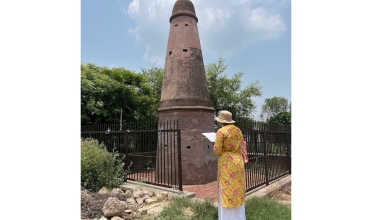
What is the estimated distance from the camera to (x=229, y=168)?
351 cm

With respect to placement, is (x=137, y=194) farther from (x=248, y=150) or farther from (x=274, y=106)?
(x=274, y=106)

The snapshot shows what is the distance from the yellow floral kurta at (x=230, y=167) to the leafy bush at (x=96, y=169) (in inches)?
142

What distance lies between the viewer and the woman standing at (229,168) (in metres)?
3.48

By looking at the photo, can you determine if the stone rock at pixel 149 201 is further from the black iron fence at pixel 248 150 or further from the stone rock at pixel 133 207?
the black iron fence at pixel 248 150

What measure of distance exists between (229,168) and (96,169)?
3821 millimetres

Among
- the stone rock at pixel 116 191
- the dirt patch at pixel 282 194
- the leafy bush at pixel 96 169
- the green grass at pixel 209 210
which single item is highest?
the leafy bush at pixel 96 169

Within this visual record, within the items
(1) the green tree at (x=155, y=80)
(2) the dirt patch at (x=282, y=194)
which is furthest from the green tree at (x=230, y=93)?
(2) the dirt patch at (x=282, y=194)

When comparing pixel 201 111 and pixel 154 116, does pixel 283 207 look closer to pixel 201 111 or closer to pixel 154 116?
pixel 201 111

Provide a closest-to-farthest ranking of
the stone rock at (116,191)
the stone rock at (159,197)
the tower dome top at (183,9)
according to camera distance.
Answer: the stone rock at (159,197), the stone rock at (116,191), the tower dome top at (183,9)

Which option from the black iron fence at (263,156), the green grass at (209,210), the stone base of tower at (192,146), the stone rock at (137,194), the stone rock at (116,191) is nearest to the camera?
the green grass at (209,210)

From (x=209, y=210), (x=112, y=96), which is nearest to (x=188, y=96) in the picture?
(x=209, y=210)

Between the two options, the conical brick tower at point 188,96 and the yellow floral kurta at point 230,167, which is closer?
the yellow floral kurta at point 230,167

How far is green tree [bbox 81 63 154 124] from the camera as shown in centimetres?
1170

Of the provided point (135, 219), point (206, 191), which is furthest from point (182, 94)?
point (135, 219)
